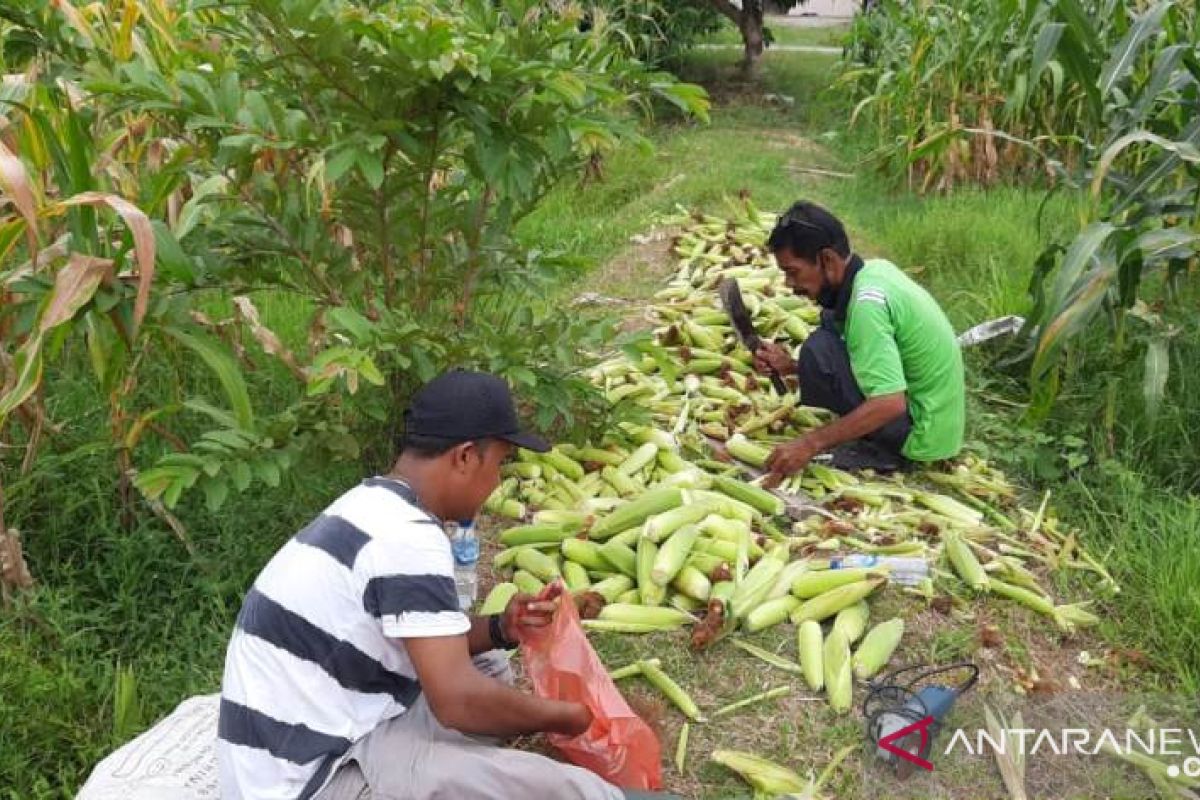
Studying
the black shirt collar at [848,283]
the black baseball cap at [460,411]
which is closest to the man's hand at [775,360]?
the black shirt collar at [848,283]

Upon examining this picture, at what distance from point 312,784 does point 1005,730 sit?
1.81m

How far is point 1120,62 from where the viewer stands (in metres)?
3.75

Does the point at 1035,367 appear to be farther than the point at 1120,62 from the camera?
No

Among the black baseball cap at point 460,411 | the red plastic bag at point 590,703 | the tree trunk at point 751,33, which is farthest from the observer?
the tree trunk at point 751,33

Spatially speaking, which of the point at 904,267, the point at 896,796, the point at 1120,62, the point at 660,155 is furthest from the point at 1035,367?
the point at 660,155

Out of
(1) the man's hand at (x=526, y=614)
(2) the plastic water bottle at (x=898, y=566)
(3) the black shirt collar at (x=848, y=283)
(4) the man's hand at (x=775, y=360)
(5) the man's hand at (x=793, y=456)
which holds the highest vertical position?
(3) the black shirt collar at (x=848, y=283)

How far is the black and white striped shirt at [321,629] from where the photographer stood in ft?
6.51

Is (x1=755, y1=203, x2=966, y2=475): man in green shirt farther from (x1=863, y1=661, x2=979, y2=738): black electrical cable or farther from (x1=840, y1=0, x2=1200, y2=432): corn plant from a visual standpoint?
(x1=863, y1=661, x2=979, y2=738): black electrical cable

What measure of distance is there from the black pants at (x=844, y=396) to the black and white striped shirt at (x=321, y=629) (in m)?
2.45

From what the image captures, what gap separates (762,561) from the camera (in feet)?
11.0

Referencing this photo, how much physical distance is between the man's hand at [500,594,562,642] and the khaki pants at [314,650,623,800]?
34cm

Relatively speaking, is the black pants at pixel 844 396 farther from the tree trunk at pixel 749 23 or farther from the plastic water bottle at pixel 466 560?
the tree trunk at pixel 749 23

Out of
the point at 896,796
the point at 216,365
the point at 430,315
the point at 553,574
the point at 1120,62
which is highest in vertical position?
the point at 1120,62

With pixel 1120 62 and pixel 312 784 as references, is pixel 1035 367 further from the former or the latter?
pixel 312 784
